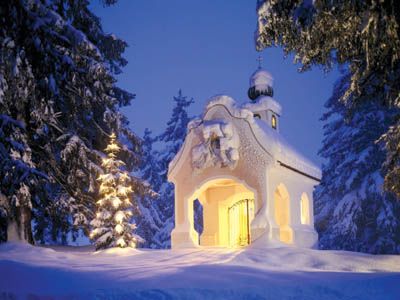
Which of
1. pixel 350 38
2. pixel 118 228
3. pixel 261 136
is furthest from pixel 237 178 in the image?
pixel 350 38

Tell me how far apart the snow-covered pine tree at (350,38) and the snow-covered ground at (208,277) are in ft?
8.32

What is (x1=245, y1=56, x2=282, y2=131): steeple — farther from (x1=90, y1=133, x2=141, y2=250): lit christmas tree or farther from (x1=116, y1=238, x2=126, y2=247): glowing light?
(x1=116, y1=238, x2=126, y2=247): glowing light

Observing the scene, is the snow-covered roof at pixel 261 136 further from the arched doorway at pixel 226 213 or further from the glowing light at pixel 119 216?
the glowing light at pixel 119 216

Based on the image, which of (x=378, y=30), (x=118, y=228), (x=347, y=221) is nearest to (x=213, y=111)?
(x=118, y=228)

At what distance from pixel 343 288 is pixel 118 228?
795 centimetres

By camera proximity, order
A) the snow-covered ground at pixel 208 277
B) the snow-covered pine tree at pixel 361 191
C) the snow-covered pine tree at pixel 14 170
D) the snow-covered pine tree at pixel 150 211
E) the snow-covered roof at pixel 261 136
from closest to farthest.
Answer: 1. the snow-covered ground at pixel 208 277
2. the snow-covered pine tree at pixel 14 170
3. the snow-covered roof at pixel 261 136
4. the snow-covered pine tree at pixel 361 191
5. the snow-covered pine tree at pixel 150 211

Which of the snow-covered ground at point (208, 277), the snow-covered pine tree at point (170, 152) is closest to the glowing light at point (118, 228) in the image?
the snow-covered ground at point (208, 277)

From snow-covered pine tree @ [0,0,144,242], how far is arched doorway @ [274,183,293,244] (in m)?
5.59

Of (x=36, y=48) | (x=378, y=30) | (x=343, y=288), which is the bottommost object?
(x=343, y=288)

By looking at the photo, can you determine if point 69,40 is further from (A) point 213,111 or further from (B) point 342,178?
(B) point 342,178

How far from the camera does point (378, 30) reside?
7.66 m

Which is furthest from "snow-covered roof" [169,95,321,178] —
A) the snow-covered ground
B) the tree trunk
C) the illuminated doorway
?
the tree trunk

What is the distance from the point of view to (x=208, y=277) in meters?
8.12

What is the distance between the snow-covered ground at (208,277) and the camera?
288 inches
